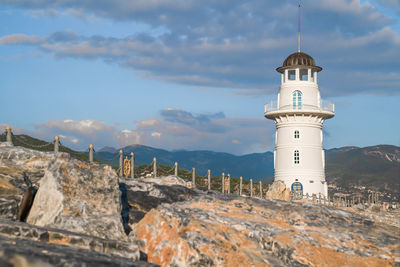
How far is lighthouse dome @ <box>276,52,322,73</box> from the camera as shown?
131ft

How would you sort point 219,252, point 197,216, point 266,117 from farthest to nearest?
point 266,117 → point 197,216 → point 219,252

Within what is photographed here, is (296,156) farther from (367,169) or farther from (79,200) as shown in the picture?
(367,169)

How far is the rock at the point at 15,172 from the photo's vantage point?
7.86 metres

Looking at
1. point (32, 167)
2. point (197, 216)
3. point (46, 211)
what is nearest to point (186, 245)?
point (197, 216)

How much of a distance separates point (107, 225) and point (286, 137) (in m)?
32.9

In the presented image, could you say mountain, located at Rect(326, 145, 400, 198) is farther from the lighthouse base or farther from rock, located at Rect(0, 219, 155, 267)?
rock, located at Rect(0, 219, 155, 267)

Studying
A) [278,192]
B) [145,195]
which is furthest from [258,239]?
[278,192]

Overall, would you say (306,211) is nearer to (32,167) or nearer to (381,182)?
(32,167)

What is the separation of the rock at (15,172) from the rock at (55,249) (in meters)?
1.67

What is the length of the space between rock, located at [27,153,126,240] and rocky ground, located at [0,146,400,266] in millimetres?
16

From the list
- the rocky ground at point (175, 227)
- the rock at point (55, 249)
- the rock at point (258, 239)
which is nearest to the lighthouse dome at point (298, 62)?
the rocky ground at point (175, 227)

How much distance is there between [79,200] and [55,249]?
271 centimetres

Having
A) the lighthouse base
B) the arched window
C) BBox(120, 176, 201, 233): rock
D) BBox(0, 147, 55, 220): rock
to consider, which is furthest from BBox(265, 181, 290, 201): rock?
BBox(0, 147, 55, 220): rock

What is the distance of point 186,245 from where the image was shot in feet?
23.1
